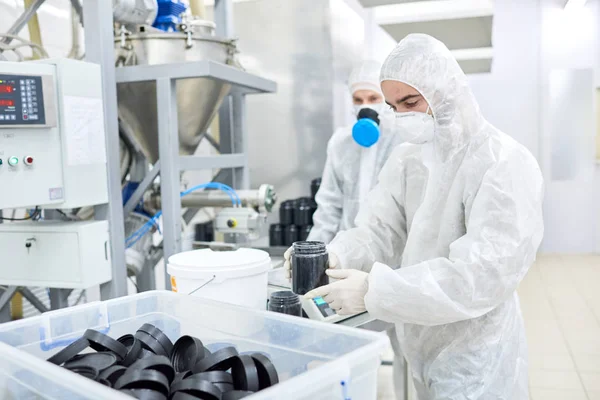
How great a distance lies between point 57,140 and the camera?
157 cm

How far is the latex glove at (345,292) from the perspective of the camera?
3.59ft

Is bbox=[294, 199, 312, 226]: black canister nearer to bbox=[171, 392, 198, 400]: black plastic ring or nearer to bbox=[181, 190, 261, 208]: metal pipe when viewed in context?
bbox=[181, 190, 261, 208]: metal pipe

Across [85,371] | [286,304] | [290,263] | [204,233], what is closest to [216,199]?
[204,233]

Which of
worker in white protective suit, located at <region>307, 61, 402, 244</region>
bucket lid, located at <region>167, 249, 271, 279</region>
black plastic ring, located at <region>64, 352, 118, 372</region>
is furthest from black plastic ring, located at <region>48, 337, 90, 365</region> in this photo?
worker in white protective suit, located at <region>307, 61, 402, 244</region>

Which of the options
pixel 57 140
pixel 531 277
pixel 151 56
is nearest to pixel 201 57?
pixel 151 56

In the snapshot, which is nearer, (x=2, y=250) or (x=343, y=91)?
(x=2, y=250)

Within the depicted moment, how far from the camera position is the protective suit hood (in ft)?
3.86

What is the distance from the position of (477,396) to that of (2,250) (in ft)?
4.95

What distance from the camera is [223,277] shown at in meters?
1.15

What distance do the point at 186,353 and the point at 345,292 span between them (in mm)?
378

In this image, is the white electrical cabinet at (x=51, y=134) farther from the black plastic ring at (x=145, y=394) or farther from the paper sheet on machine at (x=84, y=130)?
the black plastic ring at (x=145, y=394)

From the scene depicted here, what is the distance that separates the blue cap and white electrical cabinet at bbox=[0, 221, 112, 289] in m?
1.01

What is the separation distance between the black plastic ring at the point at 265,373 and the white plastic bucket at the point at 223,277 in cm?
41

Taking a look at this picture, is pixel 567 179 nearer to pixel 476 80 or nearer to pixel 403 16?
pixel 476 80
